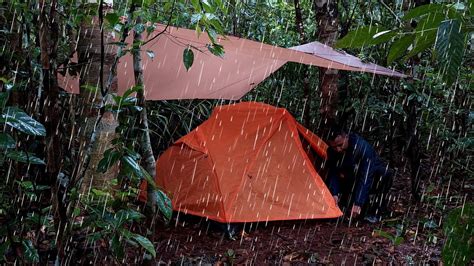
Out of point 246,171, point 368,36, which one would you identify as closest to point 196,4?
point 368,36

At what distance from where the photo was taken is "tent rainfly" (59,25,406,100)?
124 inches

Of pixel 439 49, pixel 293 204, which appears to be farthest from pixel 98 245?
pixel 293 204

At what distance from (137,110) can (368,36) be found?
42.3 inches

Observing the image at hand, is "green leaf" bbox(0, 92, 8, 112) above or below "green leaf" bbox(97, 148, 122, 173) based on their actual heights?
above

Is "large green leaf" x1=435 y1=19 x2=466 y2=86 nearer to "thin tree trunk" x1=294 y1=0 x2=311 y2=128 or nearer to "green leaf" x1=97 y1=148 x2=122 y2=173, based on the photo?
"green leaf" x1=97 y1=148 x2=122 y2=173

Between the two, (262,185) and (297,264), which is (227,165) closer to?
(262,185)

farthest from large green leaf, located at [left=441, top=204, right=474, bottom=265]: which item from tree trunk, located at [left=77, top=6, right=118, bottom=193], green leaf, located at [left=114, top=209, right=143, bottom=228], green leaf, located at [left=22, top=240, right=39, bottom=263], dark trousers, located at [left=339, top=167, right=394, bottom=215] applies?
dark trousers, located at [left=339, top=167, right=394, bottom=215]

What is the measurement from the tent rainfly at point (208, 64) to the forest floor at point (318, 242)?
3.73ft

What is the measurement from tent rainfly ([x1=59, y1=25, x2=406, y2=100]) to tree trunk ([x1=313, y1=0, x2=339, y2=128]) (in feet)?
2.07

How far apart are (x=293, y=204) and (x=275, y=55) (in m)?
1.23

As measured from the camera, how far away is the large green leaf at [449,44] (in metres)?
0.52

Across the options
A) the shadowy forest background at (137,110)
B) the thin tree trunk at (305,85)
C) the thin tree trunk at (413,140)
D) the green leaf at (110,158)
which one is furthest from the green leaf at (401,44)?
the thin tree trunk at (305,85)

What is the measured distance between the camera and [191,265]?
9.26 feet

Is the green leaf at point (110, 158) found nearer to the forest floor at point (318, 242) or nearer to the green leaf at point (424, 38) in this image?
the green leaf at point (424, 38)
